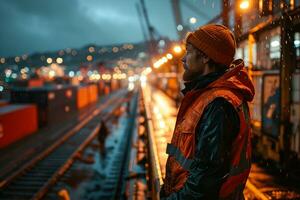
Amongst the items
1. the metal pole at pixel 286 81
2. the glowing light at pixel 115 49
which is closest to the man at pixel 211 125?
the metal pole at pixel 286 81

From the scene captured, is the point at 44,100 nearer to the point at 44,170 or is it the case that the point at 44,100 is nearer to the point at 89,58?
the point at 44,170

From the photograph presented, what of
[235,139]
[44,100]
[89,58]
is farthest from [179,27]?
[89,58]

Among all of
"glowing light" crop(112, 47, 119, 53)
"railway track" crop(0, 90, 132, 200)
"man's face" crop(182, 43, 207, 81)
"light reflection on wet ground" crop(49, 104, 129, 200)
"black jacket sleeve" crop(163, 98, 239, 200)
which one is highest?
"glowing light" crop(112, 47, 119, 53)

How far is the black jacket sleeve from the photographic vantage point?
1898 millimetres

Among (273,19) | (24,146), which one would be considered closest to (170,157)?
(273,19)

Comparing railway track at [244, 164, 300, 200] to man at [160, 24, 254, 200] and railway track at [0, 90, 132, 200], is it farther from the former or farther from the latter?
railway track at [0, 90, 132, 200]

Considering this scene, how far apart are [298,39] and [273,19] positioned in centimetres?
106

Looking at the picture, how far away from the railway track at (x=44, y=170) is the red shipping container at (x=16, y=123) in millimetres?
2563

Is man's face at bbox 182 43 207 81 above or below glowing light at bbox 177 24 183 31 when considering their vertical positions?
below

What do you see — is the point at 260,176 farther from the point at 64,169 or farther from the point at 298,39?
the point at 64,169

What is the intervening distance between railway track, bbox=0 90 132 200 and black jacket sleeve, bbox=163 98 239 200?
10.8 m

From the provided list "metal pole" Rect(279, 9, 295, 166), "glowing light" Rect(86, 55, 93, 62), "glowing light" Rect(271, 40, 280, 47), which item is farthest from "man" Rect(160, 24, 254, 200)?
"glowing light" Rect(86, 55, 93, 62)

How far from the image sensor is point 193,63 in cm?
230

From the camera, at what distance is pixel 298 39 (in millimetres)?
9922
